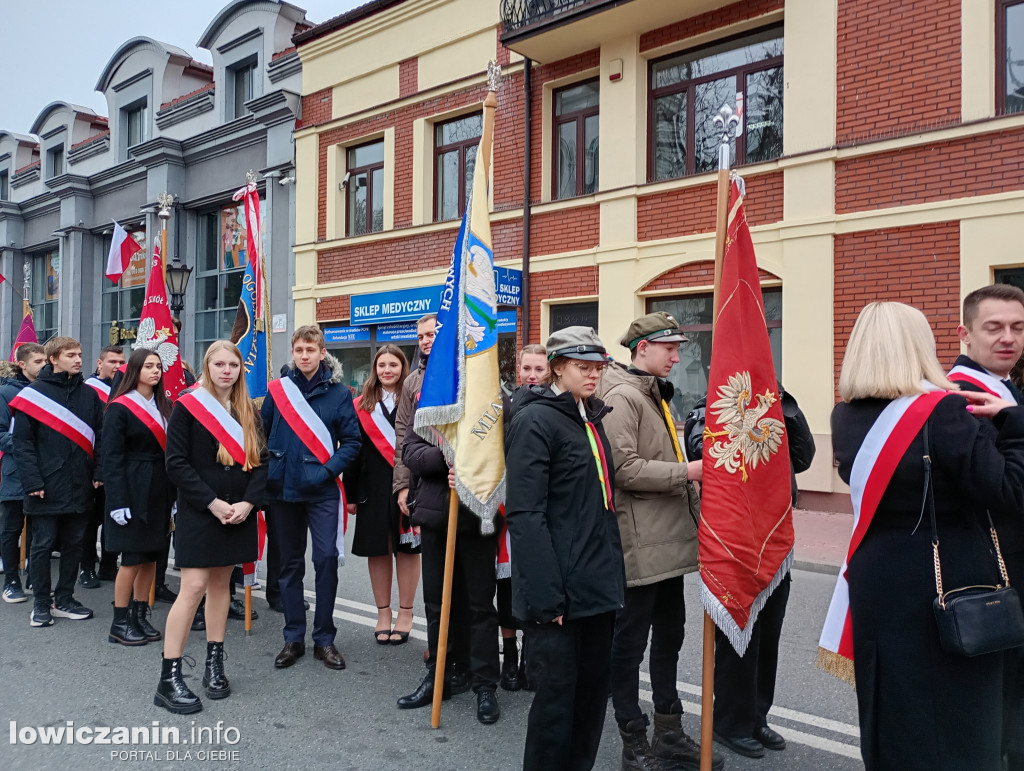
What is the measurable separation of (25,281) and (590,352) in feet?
97.1

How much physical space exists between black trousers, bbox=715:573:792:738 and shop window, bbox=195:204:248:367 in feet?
57.5

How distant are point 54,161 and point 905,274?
2738cm

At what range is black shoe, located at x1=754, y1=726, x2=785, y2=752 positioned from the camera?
3.76m

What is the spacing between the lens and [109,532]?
5414 millimetres

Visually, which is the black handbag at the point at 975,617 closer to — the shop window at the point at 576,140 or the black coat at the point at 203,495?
the black coat at the point at 203,495

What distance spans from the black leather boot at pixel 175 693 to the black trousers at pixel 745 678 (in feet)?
8.74

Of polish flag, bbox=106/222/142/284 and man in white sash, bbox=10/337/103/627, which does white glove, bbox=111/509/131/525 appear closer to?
man in white sash, bbox=10/337/103/627

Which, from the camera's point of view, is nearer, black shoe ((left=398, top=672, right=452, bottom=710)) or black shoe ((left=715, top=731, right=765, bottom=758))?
black shoe ((left=715, top=731, right=765, bottom=758))

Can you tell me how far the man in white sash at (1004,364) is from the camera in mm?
2834

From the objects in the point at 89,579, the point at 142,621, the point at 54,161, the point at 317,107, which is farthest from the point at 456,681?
the point at 54,161

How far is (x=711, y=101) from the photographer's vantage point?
37.4ft

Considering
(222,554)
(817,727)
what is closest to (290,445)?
(222,554)

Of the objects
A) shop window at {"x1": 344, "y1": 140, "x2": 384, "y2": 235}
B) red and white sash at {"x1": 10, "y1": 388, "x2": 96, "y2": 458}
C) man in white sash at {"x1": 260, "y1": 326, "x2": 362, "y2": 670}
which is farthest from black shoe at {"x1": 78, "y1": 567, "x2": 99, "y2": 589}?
shop window at {"x1": 344, "y1": 140, "x2": 384, "y2": 235}

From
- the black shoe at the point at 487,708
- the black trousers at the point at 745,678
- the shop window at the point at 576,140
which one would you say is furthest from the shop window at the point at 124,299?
the black trousers at the point at 745,678
